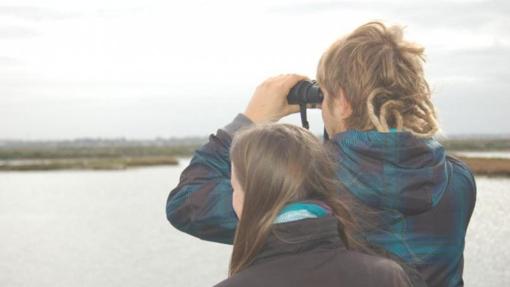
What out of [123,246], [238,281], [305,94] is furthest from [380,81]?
[123,246]

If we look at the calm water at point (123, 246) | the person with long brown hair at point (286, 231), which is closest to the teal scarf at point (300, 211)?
the person with long brown hair at point (286, 231)

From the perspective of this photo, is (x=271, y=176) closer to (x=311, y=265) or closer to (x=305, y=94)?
(x=311, y=265)

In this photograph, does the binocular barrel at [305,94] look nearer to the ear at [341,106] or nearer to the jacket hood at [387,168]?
the ear at [341,106]

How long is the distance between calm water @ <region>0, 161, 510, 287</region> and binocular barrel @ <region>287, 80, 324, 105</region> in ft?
35.7

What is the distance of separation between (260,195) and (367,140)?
14.1 inches

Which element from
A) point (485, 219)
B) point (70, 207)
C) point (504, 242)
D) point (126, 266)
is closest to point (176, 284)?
point (126, 266)

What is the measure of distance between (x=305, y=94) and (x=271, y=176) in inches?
20.9

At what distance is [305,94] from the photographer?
217 cm

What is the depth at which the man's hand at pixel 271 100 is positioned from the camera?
210 cm

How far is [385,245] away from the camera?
A: 2010 mm

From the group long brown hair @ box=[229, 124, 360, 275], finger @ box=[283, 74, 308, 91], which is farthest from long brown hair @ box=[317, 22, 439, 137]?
long brown hair @ box=[229, 124, 360, 275]

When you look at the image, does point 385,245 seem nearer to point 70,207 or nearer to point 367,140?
point 367,140

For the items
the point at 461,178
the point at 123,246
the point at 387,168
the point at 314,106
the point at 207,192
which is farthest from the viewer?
the point at 123,246

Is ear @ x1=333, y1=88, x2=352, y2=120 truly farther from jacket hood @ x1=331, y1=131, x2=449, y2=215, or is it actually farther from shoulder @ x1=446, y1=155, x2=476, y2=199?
shoulder @ x1=446, y1=155, x2=476, y2=199
